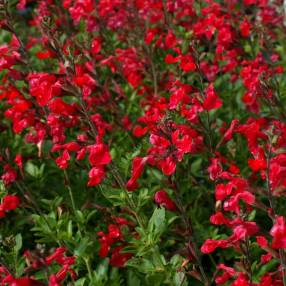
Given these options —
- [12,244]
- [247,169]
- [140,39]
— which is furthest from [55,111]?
[140,39]

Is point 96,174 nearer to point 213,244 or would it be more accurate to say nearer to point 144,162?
point 144,162

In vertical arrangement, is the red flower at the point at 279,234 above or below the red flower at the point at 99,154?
above

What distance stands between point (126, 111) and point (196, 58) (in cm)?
173

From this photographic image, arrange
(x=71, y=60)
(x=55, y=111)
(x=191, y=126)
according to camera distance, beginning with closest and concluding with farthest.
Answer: (x=71, y=60) → (x=55, y=111) → (x=191, y=126)

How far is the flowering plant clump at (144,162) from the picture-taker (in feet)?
9.30

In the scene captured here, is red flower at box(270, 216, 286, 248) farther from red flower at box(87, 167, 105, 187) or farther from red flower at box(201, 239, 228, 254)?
red flower at box(87, 167, 105, 187)

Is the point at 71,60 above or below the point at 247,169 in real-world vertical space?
above

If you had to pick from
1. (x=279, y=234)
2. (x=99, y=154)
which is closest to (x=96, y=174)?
(x=99, y=154)

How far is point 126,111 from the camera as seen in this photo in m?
5.24

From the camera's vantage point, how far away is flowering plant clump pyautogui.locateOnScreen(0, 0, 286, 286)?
283 centimetres

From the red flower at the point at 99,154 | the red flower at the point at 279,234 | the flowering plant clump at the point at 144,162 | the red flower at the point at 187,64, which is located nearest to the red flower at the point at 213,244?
the flowering plant clump at the point at 144,162

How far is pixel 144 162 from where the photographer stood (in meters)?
2.97

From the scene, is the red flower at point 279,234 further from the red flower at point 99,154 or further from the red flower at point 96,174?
the red flower at point 96,174

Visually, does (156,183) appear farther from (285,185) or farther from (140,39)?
(285,185)
